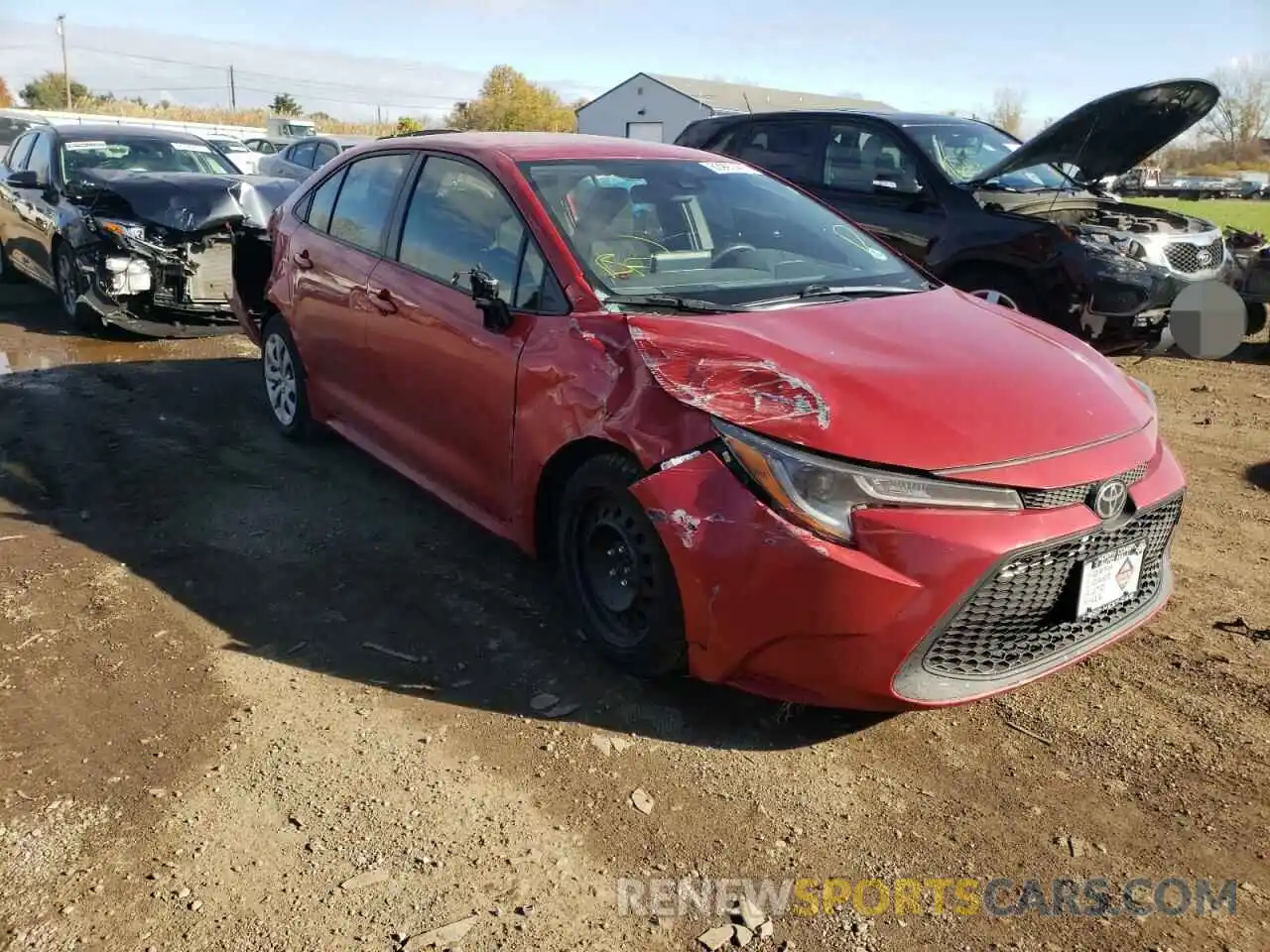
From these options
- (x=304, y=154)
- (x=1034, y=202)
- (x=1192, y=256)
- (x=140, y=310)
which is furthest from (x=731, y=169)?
(x=304, y=154)

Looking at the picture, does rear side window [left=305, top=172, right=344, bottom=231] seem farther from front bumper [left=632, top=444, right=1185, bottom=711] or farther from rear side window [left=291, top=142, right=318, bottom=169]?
rear side window [left=291, top=142, right=318, bottom=169]

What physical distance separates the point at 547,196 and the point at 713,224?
0.70 meters

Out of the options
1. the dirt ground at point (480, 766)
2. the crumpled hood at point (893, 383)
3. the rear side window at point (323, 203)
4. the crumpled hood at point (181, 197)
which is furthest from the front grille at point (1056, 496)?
the crumpled hood at point (181, 197)

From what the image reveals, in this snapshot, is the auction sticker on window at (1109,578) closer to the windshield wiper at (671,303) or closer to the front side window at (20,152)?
the windshield wiper at (671,303)

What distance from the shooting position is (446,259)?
13.3ft

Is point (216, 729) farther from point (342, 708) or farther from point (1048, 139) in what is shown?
point (1048, 139)

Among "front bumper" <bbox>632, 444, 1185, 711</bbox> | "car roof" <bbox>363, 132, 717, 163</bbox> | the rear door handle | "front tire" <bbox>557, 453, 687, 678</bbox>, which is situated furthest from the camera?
the rear door handle

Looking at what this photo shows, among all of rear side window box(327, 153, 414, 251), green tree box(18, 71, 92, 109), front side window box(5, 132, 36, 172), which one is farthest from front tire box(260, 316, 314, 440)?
green tree box(18, 71, 92, 109)

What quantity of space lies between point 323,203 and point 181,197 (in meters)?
3.52

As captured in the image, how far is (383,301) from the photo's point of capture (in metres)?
4.35

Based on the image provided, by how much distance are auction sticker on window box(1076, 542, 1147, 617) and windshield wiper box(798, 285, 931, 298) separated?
51.2 inches

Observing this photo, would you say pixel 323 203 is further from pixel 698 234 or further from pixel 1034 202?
pixel 1034 202

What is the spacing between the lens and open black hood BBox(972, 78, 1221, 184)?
6398mm

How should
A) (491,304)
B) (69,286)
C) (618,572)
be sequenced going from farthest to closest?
(69,286), (491,304), (618,572)
